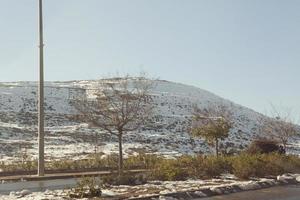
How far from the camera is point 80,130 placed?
7075cm

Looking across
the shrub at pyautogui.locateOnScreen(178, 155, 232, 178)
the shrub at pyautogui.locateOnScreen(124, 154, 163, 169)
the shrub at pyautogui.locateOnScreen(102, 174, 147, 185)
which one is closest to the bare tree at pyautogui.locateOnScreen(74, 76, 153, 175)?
the shrub at pyautogui.locateOnScreen(102, 174, 147, 185)

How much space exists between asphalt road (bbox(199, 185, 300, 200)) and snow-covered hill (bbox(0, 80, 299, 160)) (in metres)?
25.6

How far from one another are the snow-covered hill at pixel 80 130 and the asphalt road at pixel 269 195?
1008 inches

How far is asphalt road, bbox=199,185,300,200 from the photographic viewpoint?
17681 millimetres

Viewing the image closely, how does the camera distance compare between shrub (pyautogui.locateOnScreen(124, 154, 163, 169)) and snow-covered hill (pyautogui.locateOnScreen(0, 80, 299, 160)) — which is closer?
shrub (pyautogui.locateOnScreen(124, 154, 163, 169))

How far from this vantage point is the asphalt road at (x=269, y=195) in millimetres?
17681

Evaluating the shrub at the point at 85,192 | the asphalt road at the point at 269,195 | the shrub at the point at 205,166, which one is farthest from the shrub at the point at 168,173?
the shrub at the point at 85,192

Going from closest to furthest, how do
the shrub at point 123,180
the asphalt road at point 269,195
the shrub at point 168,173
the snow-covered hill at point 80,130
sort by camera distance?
the asphalt road at point 269,195 < the shrub at point 123,180 < the shrub at point 168,173 < the snow-covered hill at point 80,130

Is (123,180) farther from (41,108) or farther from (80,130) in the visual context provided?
(80,130)

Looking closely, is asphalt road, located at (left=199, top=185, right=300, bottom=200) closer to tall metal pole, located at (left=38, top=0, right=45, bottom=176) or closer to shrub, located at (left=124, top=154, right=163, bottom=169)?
tall metal pole, located at (left=38, top=0, right=45, bottom=176)

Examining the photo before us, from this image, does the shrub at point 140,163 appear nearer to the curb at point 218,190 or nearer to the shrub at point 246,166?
the shrub at point 246,166

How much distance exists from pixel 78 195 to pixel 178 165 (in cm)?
937

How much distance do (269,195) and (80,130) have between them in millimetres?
54009

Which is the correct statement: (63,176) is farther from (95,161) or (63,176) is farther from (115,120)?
(95,161)
